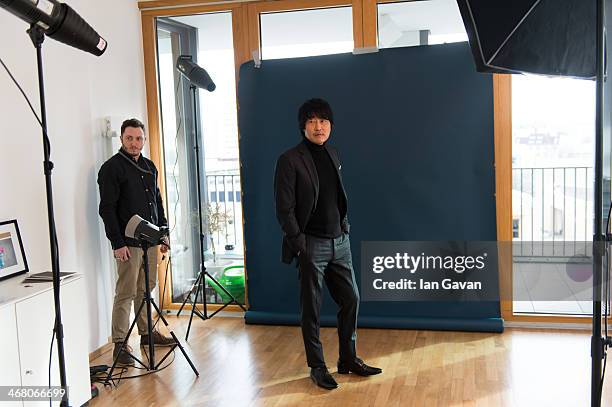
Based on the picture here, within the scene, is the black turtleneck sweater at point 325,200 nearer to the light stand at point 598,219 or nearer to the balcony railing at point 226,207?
the balcony railing at point 226,207

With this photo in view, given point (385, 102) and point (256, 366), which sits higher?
point (385, 102)

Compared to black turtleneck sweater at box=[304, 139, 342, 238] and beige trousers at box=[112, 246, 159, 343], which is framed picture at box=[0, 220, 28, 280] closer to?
beige trousers at box=[112, 246, 159, 343]

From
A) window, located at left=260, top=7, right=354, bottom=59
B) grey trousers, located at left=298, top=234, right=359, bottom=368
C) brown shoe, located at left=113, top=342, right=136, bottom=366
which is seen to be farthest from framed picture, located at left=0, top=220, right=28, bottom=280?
window, located at left=260, top=7, right=354, bottom=59

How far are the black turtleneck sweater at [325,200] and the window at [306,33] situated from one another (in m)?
1.27

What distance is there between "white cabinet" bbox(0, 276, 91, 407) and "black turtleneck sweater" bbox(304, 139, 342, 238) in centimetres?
127

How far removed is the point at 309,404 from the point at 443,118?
212 cm

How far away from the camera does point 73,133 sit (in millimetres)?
3814

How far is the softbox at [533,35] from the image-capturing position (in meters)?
1.93

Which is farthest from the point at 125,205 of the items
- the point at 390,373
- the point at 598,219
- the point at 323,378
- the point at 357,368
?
the point at 598,219

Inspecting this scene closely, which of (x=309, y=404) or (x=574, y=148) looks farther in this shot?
(x=574, y=148)

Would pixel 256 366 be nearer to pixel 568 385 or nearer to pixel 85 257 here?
pixel 85 257

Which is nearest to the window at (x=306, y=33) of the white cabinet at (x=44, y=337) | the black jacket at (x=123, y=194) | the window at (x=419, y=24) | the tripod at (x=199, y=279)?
the window at (x=419, y=24)

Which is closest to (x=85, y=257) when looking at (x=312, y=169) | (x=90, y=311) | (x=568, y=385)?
(x=90, y=311)

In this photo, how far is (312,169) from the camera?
10.8ft
